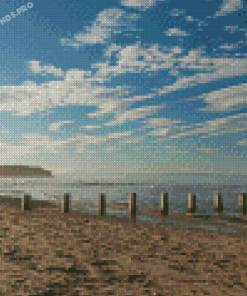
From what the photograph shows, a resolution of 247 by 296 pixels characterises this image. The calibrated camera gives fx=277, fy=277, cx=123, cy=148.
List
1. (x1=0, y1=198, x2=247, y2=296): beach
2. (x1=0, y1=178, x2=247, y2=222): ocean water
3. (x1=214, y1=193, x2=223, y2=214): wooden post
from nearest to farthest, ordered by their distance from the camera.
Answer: (x1=0, y1=198, x2=247, y2=296): beach < (x1=214, y1=193, x2=223, y2=214): wooden post < (x1=0, y1=178, x2=247, y2=222): ocean water

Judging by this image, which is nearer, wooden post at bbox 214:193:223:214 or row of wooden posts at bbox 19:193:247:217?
row of wooden posts at bbox 19:193:247:217

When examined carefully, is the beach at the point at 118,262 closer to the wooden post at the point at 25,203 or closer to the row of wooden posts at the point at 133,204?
the row of wooden posts at the point at 133,204

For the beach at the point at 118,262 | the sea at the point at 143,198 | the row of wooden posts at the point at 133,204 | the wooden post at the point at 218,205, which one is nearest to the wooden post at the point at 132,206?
the row of wooden posts at the point at 133,204

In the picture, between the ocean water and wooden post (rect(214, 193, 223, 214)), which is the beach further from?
wooden post (rect(214, 193, 223, 214))

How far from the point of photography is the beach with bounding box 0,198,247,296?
6082mm

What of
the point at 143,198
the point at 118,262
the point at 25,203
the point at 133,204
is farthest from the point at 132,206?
the point at 143,198

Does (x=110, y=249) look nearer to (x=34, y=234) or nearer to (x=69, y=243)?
(x=69, y=243)

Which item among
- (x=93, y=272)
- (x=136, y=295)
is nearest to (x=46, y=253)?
(x=93, y=272)

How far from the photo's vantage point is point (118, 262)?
806 centimetres

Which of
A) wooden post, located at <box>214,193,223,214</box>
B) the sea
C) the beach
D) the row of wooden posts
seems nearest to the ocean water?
the sea

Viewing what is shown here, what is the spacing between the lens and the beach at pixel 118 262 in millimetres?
6082

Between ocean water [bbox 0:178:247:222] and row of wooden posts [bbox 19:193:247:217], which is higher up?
row of wooden posts [bbox 19:193:247:217]

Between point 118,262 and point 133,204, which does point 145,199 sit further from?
point 118,262

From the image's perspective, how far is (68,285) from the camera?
6164 mm
